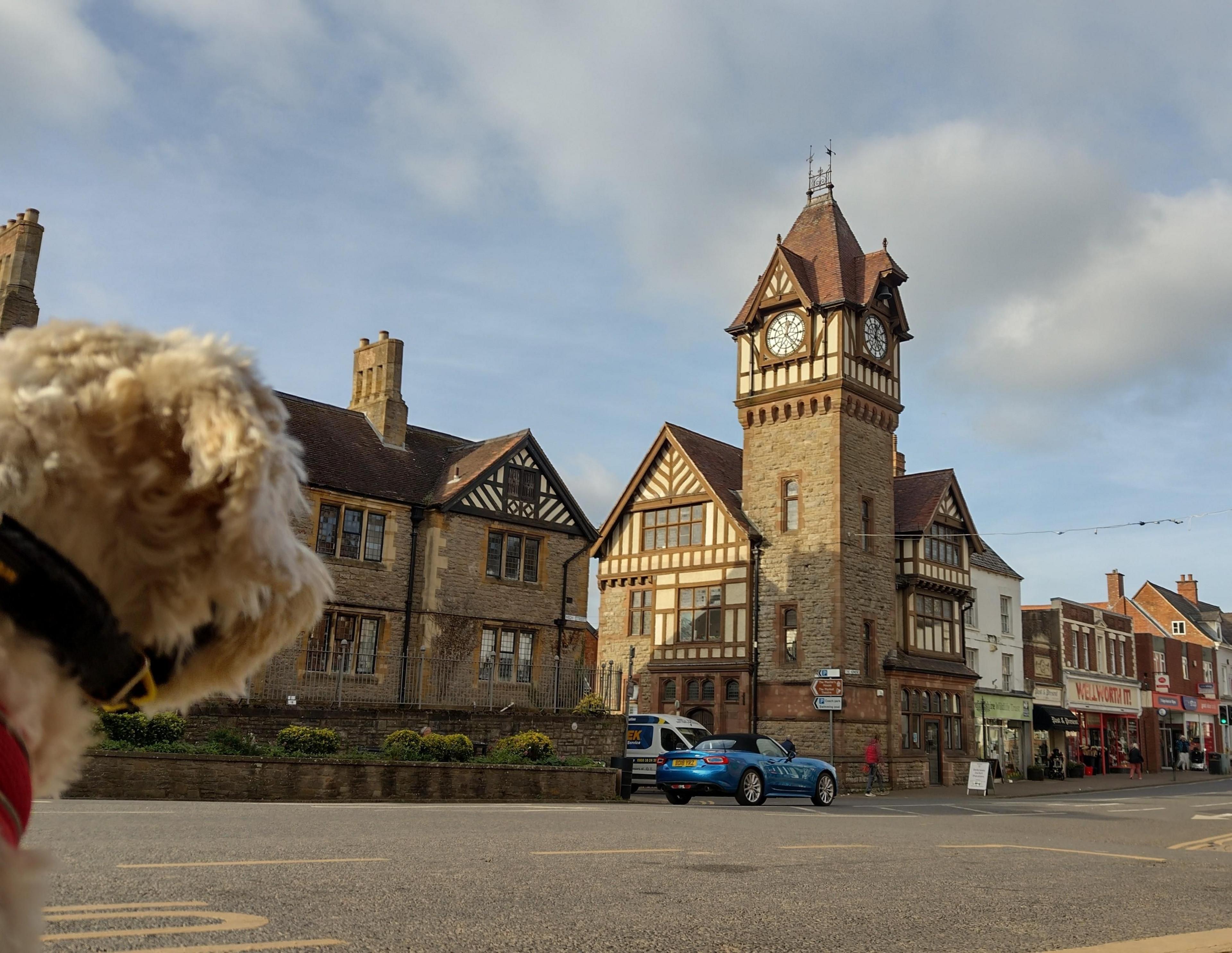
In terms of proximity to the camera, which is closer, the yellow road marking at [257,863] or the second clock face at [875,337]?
the yellow road marking at [257,863]

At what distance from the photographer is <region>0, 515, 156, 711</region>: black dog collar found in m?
1.27

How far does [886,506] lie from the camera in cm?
3603

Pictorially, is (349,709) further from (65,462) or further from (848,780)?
(65,462)

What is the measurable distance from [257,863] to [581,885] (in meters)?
2.11

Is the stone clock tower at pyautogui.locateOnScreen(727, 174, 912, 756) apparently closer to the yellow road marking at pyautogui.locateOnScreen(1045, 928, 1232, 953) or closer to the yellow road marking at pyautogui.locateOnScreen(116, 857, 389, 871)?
the yellow road marking at pyautogui.locateOnScreen(116, 857, 389, 871)

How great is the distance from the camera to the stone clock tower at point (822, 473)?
33.0 meters

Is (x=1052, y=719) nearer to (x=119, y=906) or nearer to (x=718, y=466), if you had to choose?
(x=718, y=466)

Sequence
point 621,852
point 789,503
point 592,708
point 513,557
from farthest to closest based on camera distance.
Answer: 1. point 789,503
2. point 513,557
3. point 592,708
4. point 621,852

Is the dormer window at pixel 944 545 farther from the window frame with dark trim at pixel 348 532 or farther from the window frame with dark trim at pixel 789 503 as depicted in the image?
the window frame with dark trim at pixel 348 532

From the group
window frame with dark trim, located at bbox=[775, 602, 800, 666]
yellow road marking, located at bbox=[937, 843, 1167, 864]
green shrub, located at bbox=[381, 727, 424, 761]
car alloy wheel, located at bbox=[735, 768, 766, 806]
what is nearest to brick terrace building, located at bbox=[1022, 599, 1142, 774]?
window frame with dark trim, located at bbox=[775, 602, 800, 666]

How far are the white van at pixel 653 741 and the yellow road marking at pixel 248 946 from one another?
20.8m

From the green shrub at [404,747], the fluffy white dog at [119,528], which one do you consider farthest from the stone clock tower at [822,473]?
the fluffy white dog at [119,528]

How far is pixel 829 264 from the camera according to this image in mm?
35938

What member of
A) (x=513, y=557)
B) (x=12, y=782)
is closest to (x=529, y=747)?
(x=513, y=557)
